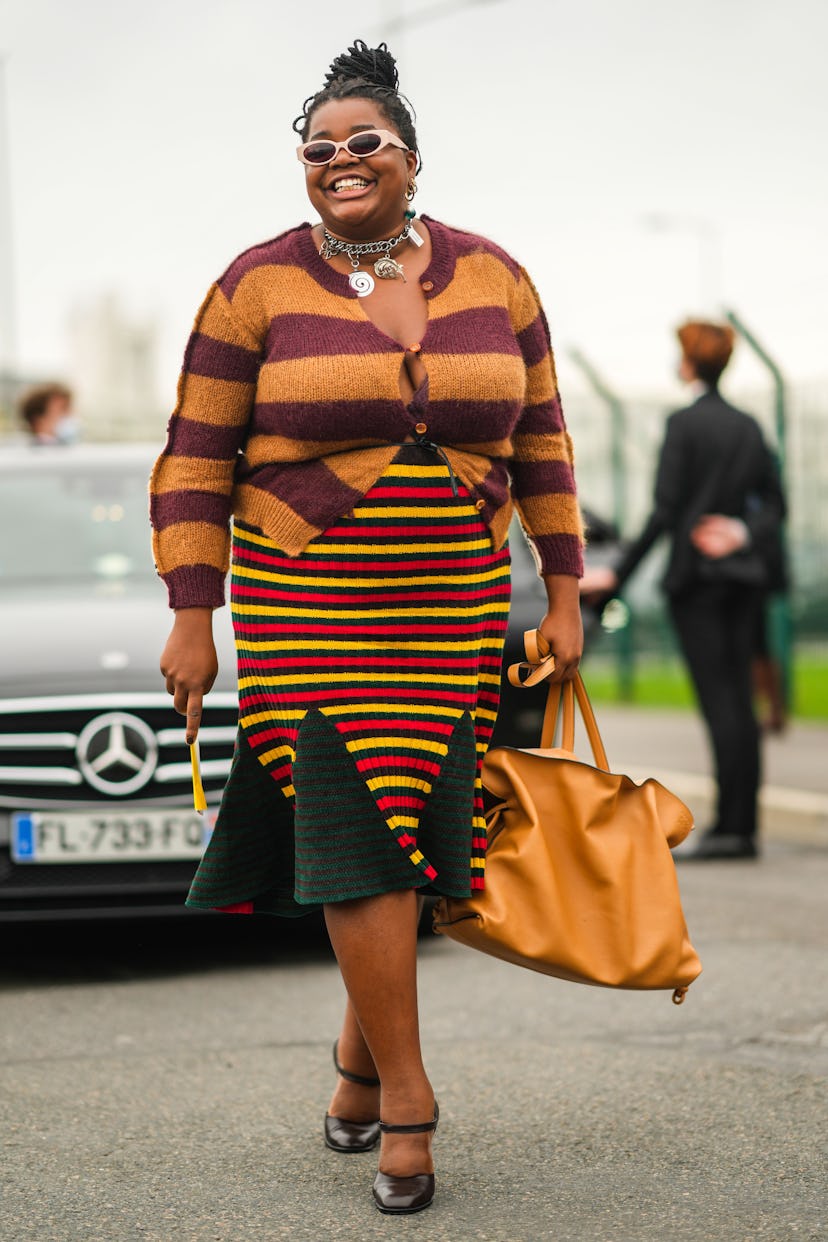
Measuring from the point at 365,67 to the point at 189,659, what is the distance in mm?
1101

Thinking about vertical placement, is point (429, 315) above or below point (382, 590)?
above

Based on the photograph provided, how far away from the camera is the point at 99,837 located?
16.3 ft

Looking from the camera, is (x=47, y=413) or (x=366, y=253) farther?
(x=47, y=413)

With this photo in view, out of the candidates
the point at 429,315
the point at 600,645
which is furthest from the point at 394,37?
the point at 429,315

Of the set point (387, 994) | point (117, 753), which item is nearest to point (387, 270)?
point (387, 994)

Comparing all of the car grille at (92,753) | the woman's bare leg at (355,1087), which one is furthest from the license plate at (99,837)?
the woman's bare leg at (355,1087)

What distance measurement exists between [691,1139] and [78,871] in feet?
6.60

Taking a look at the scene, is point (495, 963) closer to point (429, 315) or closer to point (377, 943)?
point (377, 943)

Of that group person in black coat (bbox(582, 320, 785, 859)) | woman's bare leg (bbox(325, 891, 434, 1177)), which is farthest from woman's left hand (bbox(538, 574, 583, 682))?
person in black coat (bbox(582, 320, 785, 859))

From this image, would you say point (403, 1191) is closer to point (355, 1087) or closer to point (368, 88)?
point (355, 1087)

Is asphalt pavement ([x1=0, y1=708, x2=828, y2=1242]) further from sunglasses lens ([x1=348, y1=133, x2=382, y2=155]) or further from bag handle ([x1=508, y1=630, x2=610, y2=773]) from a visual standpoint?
sunglasses lens ([x1=348, y1=133, x2=382, y2=155])

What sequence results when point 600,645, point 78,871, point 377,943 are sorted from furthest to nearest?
1. point 600,645
2. point 78,871
3. point 377,943

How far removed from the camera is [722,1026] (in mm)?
4500

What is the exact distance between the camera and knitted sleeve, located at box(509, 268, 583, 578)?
3539 mm
